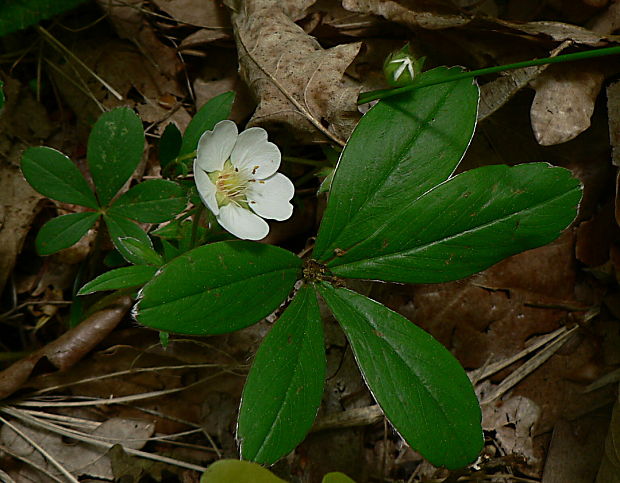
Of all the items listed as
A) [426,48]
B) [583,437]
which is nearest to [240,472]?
[583,437]

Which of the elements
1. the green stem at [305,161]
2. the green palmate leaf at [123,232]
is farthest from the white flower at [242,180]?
the green palmate leaf at [123,232]

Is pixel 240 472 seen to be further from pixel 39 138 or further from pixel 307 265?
pixel 39 138

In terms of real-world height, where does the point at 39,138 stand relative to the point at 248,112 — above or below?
below

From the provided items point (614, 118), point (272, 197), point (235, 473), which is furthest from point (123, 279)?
point (614, 118)

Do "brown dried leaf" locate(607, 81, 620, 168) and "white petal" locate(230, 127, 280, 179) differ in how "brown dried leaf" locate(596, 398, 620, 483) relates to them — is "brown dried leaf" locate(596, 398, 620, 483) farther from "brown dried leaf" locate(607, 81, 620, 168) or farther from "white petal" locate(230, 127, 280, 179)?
"white petal" locate(230, 127, 280, 179)

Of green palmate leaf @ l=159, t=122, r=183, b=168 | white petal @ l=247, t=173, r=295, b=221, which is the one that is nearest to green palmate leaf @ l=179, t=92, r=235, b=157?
green palmate leaf @ l=159, t=122, r=183, b=168

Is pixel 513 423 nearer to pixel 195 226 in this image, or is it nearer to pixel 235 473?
pixel 235 473
